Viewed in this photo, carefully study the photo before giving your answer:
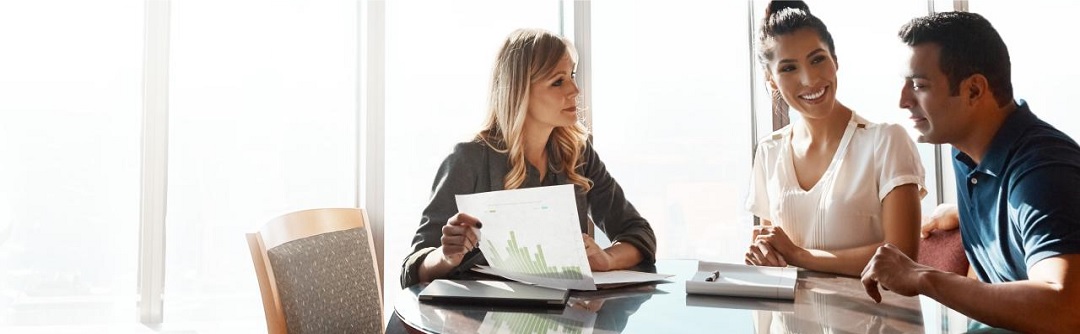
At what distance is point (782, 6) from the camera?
2223 millimetres

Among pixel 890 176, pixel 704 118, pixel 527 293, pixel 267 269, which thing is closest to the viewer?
pixel 527 293

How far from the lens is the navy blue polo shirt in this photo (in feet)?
3.73

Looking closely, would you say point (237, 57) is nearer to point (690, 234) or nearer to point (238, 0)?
point (238, 0)

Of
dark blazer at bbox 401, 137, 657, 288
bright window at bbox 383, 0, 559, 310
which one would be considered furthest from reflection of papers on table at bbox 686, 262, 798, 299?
bright window at bbox 383, 0, 559, 310

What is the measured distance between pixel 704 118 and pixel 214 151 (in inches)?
89.4

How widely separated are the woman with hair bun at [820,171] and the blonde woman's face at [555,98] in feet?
2.01

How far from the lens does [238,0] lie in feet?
11.0

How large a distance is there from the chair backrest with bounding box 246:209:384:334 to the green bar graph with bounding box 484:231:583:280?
0.48m

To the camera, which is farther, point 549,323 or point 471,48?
point 471,48

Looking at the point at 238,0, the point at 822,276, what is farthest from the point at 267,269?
the point at 238,0

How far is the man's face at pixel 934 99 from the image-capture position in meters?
1.44

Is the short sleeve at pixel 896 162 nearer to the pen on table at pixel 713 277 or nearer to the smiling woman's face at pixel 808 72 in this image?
the smiling woman's face at pixel 808 72

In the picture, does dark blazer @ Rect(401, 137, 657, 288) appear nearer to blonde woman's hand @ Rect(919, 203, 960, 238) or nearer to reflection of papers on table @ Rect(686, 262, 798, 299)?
reflection of papers on table @ Rect(686, 262, 798, 299)

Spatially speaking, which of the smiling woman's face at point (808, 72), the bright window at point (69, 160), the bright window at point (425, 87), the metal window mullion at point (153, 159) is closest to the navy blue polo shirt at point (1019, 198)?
Result: the smiling woman's face at point (808, 72)
